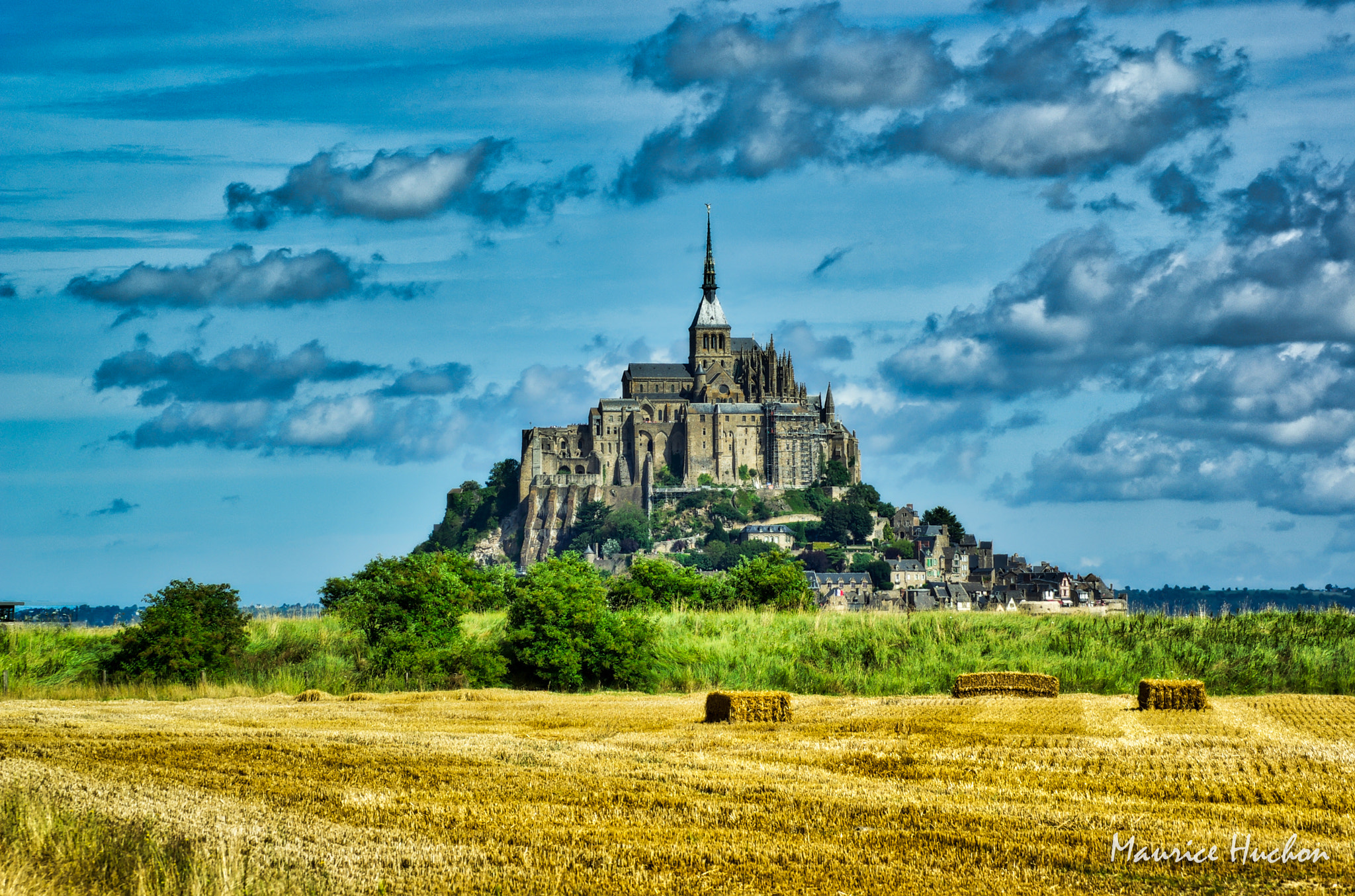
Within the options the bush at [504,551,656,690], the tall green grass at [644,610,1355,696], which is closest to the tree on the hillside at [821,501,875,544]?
the tall green grass at [644,610,1355,696]

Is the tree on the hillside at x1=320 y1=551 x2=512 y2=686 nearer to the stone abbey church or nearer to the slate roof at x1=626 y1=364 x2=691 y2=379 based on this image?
the stone abbey church

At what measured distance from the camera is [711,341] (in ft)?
524

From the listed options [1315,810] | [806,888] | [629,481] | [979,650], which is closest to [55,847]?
[806,888]

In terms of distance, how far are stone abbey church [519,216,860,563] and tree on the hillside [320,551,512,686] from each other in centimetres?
10947

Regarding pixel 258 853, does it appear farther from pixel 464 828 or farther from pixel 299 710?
pixel 299 710

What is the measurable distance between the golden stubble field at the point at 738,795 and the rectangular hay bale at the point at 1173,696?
0.28 metres

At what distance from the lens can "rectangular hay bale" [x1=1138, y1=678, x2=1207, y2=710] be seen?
14578 millimetres

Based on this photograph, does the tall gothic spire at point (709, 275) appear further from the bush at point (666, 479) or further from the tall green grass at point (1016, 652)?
the tall green grass at point (1016, 652)

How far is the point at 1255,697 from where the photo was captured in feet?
52.6

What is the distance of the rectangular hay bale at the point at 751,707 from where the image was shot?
14570 mm

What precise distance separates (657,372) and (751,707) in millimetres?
139848

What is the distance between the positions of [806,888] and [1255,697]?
11412 mm

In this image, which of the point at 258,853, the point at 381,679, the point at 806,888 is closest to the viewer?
the point at 806,888

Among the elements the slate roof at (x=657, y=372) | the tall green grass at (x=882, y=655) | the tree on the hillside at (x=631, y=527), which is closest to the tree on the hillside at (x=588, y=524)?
the tree on the hillside at (x=631, y=527)
